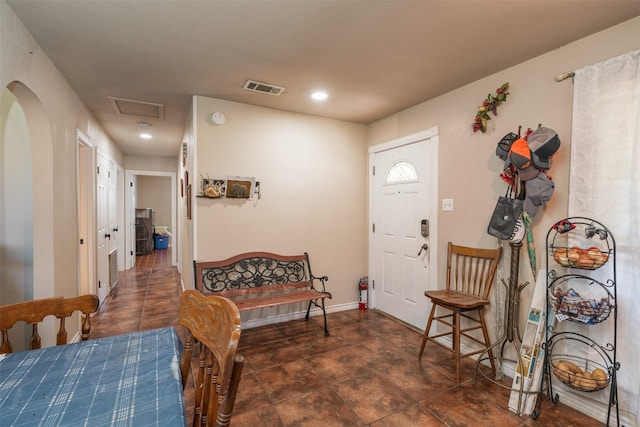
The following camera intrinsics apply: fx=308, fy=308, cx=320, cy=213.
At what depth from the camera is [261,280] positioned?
129 inches

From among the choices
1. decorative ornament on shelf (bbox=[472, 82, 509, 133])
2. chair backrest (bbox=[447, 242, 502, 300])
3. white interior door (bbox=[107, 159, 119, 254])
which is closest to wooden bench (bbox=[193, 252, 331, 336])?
chair backrest (bbox=[447, 242, 502, 300])

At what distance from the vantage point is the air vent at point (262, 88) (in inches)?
106

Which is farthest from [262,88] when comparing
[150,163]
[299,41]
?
[150,163]

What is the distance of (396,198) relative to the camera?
137 inches

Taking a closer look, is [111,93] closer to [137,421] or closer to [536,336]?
[137,421]

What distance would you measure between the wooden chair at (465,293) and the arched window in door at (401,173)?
0.88 meters

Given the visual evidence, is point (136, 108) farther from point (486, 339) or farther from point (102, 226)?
point (486, 339)

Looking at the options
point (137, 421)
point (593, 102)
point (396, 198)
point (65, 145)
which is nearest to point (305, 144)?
point (396, 198)

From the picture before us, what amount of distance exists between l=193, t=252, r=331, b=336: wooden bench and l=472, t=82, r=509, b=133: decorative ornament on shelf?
2.07 meters

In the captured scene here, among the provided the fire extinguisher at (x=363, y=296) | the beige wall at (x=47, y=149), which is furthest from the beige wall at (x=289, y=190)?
the beige wall at (x=47, y=149)

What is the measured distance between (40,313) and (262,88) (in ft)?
7.44

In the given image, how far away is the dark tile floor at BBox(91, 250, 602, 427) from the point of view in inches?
74.2

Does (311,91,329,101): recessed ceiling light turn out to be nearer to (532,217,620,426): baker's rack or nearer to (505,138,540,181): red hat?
(505,138,540,181): red hat

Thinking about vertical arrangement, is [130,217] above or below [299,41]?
below
